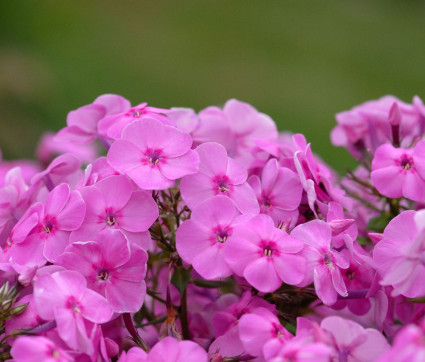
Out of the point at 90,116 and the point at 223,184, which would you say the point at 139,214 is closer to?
the point at 223,184

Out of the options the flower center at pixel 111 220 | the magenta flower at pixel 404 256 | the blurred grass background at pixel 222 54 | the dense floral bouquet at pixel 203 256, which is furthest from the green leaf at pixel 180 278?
the blurred grass background at pixel 222 54

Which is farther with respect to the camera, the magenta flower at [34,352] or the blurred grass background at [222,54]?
the blurred grass background at [222,54]

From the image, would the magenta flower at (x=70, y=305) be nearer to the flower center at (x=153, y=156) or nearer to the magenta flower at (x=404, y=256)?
the flower center at (x=153, y=156)

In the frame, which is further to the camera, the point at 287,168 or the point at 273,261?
the point at 287,168

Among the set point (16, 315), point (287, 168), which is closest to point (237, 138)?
point (287, 168)

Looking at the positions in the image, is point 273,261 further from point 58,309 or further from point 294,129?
point 294,129

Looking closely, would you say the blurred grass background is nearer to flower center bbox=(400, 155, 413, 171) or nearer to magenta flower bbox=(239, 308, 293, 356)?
flower center bbox=(400, 155, 413, 171)

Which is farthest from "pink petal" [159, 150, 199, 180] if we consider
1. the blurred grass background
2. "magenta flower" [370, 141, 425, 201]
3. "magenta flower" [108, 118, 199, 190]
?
the blurred grass background
